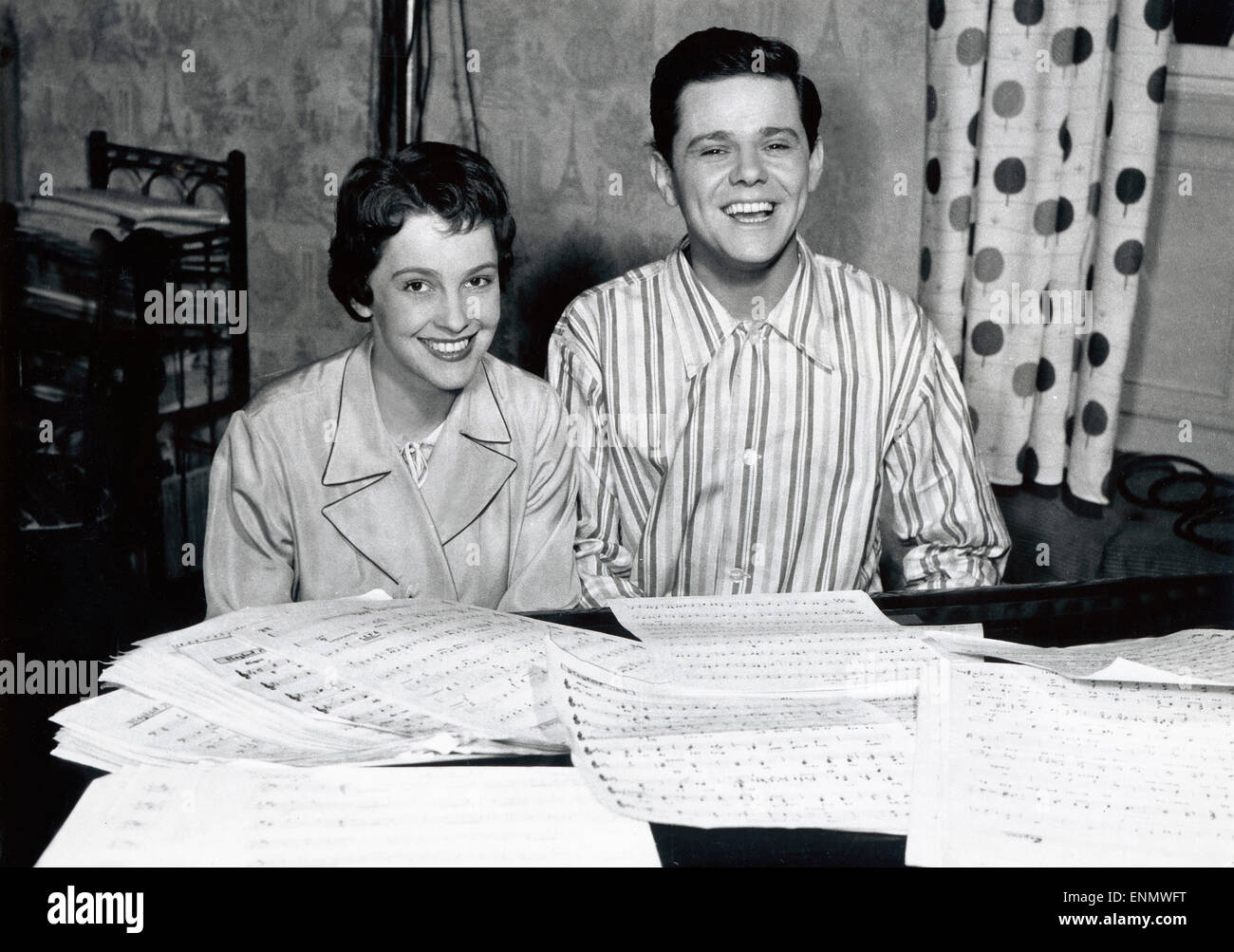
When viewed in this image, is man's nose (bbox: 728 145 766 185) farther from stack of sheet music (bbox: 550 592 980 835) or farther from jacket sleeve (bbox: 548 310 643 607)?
stack of sheet music (bbox: 550 592 980 835)

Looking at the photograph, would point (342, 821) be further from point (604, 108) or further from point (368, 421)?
point (604, 108)

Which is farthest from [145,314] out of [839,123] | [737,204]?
[839,123]

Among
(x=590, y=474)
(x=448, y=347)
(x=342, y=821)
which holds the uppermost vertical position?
(x=448, y=347)

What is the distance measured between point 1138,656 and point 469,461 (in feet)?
2.08

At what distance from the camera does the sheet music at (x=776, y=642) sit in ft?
2.72

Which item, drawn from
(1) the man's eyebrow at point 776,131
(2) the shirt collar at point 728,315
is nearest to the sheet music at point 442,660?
(2) the shirt collar at point 728,315

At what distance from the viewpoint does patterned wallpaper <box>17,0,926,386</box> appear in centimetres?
110

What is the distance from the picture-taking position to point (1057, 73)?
143 centimetres

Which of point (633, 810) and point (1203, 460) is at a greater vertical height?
point (1203, 460)

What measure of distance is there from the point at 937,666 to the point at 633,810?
282 mm

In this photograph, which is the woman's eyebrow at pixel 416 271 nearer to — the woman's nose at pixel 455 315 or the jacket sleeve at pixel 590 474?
the woman's nose at pixel 455 315

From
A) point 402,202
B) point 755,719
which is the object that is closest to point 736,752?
point 755,719

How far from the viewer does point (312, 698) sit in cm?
76
